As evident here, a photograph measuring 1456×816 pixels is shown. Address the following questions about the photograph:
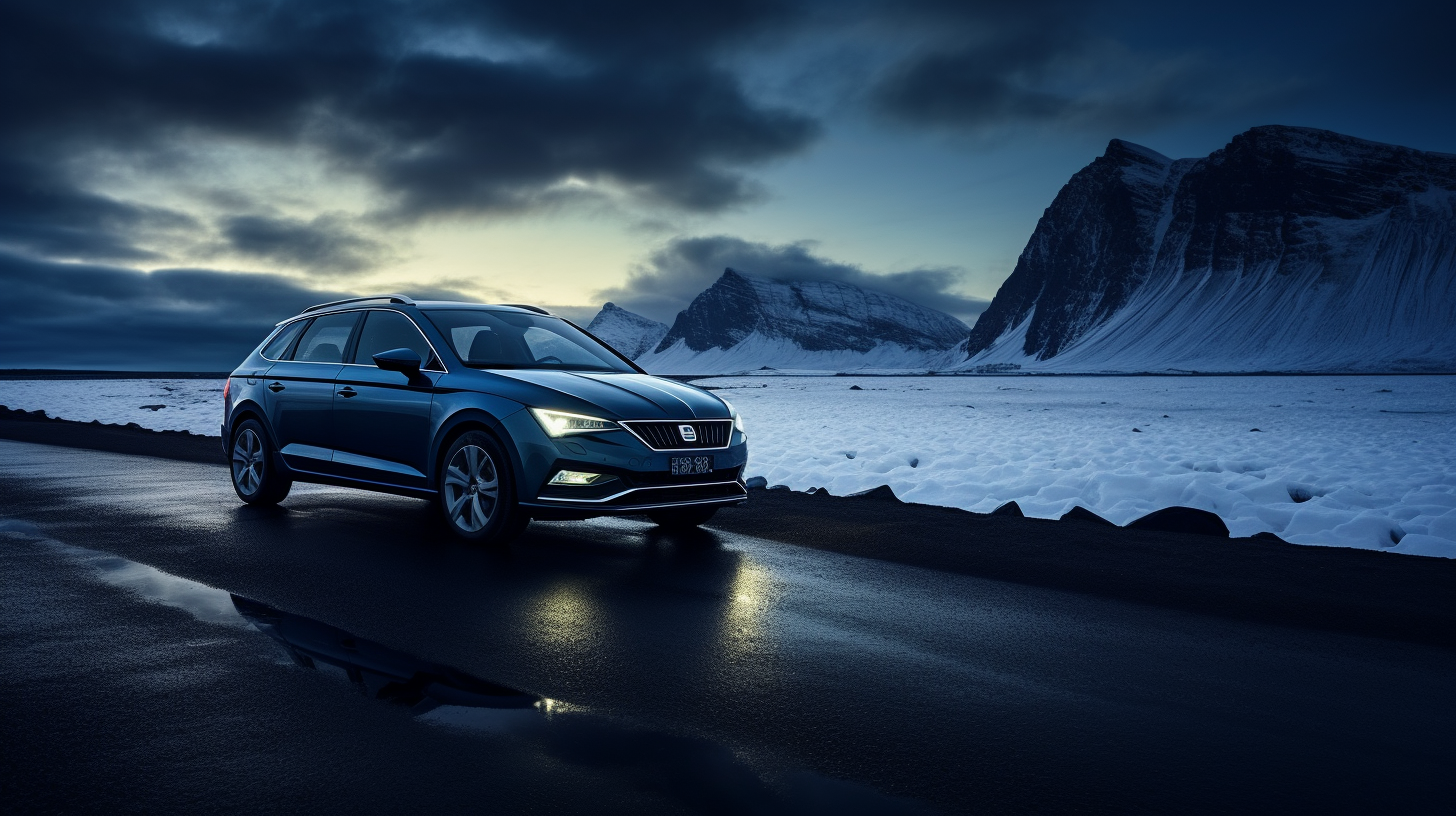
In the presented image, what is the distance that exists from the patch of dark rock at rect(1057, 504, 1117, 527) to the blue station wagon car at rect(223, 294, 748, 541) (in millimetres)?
3212

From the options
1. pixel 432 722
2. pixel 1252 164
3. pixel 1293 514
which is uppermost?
pixel 1252 164

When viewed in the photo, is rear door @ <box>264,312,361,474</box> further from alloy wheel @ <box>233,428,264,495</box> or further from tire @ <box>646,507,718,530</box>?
tire @ <box>646,507,718,530</box>

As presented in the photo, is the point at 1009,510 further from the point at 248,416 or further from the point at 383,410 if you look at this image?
the point at 248,416

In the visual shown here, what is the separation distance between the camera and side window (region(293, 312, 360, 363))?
848 centimetres

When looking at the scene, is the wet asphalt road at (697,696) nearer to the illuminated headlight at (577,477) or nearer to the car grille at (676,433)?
the illuminated headlight at (577,477)

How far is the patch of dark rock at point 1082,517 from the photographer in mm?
8680

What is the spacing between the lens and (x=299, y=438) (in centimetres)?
852

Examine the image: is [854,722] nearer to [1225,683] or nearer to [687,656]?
[687,656]

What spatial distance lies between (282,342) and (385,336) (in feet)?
5.75

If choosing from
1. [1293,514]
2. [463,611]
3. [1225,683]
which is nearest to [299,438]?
[463,611]

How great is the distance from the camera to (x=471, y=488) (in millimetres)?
7129

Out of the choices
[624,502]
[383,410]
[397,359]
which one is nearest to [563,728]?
[624,502]

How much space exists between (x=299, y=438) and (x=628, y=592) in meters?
4.29

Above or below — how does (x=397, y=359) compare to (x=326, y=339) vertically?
below
